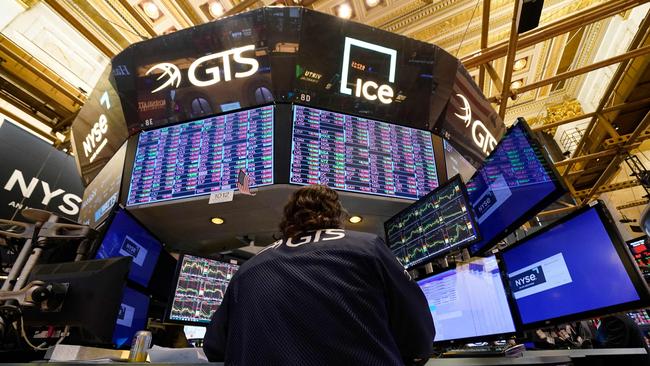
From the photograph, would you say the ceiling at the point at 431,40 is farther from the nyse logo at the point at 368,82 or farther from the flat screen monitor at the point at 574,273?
the flat screen monitor at the point at 574,273

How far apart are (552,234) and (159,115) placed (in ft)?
11.1

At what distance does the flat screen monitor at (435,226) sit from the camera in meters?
2.23

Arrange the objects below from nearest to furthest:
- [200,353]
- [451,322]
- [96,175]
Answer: [200,353] < [451,322] < [96,175]

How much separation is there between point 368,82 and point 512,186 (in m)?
1.80

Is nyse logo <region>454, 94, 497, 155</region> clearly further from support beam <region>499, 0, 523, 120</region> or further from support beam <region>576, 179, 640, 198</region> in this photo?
support beam <region>576, 179, 640, 198</region>

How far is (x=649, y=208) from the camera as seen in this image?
142 centimetres

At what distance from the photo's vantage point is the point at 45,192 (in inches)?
207

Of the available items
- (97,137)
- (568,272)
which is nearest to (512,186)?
(568,272)

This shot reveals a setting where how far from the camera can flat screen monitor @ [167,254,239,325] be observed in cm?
295

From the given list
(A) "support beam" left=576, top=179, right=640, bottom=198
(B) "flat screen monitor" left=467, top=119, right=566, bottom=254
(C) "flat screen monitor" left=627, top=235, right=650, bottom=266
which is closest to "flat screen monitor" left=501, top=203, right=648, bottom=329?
(B) "flat screen monitor" left=467, top=119, right=566, bottom=254

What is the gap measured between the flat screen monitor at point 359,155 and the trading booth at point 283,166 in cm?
1

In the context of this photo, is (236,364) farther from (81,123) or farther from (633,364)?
(81,123)

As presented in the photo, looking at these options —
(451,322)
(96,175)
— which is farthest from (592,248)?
(96,175)

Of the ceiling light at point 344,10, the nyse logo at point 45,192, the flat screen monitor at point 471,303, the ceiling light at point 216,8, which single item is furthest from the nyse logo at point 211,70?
the ceiling light at point 344,10
